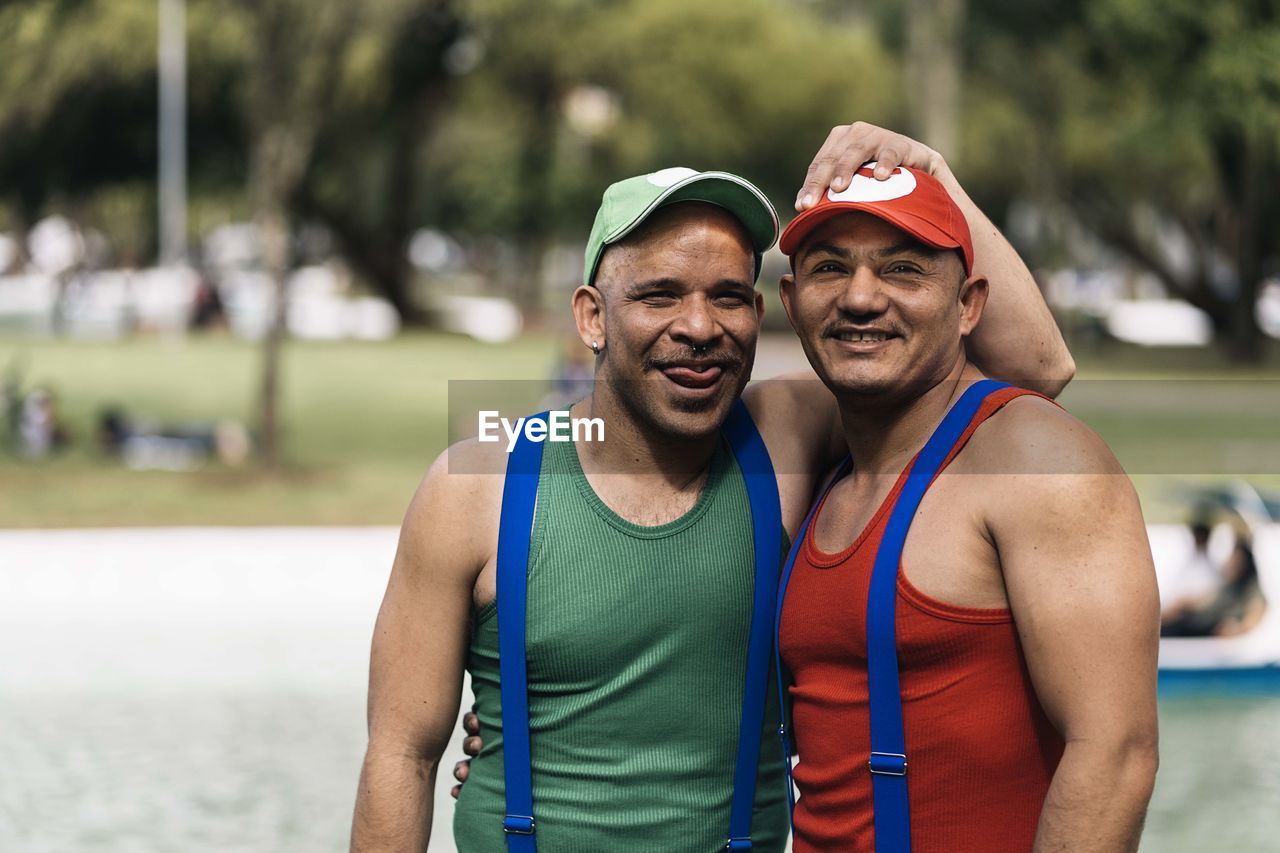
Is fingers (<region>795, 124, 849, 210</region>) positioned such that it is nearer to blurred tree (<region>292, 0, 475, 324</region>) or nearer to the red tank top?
the red tank top

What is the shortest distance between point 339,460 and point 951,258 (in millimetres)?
13918

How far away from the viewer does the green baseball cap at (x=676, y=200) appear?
2.63 metres

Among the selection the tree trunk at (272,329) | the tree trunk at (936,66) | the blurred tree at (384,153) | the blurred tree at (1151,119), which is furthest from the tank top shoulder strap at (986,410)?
the blurred tree at (384,153)

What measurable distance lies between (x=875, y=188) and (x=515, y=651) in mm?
861

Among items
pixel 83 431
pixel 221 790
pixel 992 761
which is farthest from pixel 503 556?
Answer: pixel 83 431

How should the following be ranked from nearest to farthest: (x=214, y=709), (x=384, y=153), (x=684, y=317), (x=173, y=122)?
1. (x=684, y=317)
2. (x=214, y=709)
3. (x=173, y=122)
4. (x=384, y=153)

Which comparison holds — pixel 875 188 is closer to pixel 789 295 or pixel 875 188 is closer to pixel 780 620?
pixel 789 295

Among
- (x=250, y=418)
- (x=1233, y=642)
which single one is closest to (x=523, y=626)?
(x=1233, y=642)

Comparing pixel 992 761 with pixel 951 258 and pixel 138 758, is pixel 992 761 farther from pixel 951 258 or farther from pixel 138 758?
pixel 138 758

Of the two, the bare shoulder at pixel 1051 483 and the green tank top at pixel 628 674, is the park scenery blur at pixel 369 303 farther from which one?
the bare shoulder at pixel 1051 483

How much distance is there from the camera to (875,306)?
250 centimetres

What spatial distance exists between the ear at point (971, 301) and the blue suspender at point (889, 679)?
0.25m

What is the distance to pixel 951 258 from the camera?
2.58 m

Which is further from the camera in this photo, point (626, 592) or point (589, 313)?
point (589, 313)
